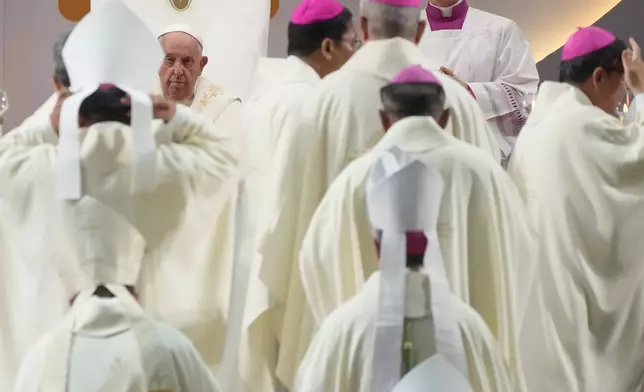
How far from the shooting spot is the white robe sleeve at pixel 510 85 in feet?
12.7

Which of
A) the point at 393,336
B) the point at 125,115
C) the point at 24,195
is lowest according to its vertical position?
the point at 393,336

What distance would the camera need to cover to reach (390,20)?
2.94 m

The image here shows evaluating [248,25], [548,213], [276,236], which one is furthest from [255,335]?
[248,25]

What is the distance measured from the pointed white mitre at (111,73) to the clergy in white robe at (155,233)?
13 millimetres

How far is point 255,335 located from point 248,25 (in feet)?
5.68

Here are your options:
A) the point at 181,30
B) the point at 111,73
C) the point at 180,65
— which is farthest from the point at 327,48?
the point at 181,30

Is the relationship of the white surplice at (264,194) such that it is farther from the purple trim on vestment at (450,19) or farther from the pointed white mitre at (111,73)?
the purple trim on vestment at (450,19)

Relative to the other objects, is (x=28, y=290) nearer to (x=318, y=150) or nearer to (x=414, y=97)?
(x=318, y=150)

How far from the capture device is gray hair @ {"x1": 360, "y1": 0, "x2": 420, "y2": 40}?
2943 mm

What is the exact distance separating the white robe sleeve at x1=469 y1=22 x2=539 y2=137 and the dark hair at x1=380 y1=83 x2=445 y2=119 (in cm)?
103

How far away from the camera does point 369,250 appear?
2781 mm

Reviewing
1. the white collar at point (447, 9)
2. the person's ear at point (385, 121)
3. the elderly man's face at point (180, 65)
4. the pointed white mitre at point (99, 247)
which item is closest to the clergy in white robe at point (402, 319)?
the person's ear at point (385, 121)

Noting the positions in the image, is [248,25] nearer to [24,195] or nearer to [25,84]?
[25,84]

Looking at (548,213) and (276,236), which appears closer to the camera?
(276,236)
